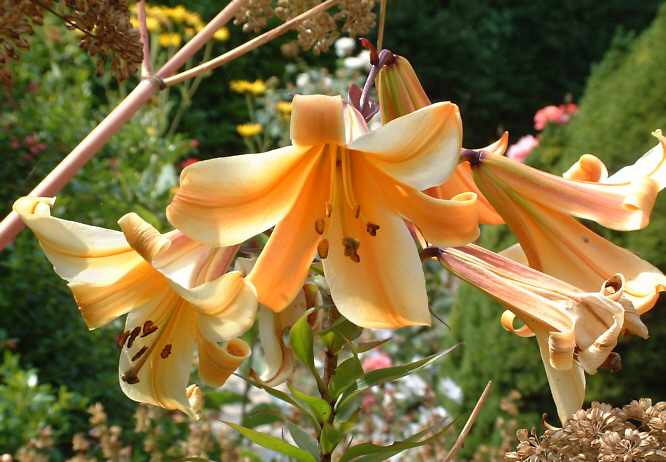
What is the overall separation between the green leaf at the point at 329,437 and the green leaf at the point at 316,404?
1 centimetres

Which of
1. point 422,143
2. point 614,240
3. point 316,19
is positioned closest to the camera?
point 422,143

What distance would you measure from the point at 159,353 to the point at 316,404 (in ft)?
0.78

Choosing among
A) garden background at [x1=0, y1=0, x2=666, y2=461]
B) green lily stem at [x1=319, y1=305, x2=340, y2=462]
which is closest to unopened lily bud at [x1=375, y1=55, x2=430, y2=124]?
green lily stem at [x1=319, y1=305, x2=340, y2=462]

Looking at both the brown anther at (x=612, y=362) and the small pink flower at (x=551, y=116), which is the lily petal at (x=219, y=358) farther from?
the small pink flower at (x=551, y=116)

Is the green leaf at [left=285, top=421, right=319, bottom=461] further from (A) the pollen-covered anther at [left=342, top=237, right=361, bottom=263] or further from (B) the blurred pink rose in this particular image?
(B) the blurred pink rose

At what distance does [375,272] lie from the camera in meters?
1.00

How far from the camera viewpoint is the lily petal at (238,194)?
2.90 feet

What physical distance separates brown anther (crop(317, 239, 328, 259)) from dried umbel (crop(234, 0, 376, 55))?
0.46m

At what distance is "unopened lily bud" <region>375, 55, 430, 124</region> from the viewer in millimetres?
1100

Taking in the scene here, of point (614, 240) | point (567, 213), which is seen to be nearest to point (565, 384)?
point (567, 213)

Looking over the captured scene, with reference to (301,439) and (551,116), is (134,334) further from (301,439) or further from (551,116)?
(551,116)

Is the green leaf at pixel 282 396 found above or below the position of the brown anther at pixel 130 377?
below

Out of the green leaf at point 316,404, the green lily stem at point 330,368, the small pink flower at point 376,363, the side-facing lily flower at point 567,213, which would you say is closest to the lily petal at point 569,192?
the side-facing lily flower at point 567,213

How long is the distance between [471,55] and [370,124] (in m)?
9.48
